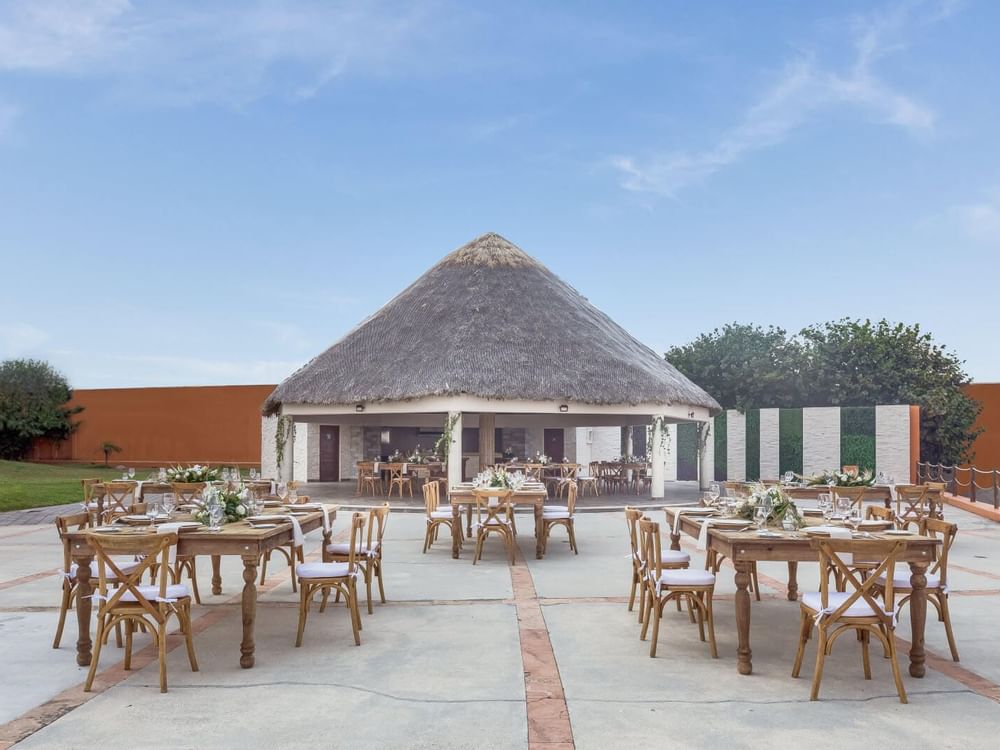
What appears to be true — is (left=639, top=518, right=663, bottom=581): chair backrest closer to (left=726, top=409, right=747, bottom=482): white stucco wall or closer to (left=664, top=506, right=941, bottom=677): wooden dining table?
(left=664, top=506, right=941, bottom=677): wooden dining table

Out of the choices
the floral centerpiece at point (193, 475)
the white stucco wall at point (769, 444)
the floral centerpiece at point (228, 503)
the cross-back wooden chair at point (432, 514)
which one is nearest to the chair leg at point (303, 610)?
the floral centerpiece at point (228, 503)

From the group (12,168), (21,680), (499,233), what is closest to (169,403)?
(12,168)

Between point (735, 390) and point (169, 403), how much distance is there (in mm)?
22056

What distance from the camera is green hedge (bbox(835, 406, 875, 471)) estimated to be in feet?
78.1

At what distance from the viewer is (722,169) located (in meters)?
23.0

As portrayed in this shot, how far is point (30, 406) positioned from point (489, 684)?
1367 inches

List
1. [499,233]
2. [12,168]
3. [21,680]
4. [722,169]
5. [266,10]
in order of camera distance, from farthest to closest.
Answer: [499,233], [722,169], [12,168], [266,10], [21,680]

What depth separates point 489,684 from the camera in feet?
16.9

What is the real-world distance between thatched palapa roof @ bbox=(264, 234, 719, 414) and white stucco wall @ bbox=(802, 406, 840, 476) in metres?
3.80

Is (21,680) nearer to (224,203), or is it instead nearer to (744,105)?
(744,105)

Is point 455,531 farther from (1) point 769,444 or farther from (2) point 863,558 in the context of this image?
(1) point 769,444

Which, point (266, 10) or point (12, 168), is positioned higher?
point (266, 10)

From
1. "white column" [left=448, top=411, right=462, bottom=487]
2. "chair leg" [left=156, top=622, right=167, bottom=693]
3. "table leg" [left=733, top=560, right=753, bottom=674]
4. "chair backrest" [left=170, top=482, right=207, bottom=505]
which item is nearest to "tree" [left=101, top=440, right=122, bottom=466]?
"white column" [left=448, top=411, right=462, bottom=487]

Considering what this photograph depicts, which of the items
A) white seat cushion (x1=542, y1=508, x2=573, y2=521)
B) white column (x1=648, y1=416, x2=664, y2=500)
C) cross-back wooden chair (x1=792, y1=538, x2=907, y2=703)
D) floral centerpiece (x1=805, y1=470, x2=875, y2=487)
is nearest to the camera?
cross-back wooden chair (x1=792, y1=538, x2=907, y2=703)
